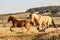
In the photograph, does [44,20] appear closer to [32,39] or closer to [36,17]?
[36,17]

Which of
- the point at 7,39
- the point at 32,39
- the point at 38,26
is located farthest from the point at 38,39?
the point at 38,26

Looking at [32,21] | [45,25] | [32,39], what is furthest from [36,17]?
[32,39]

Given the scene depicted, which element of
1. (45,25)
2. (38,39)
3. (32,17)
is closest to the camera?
(38,39)

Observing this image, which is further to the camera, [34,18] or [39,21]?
[39,21]

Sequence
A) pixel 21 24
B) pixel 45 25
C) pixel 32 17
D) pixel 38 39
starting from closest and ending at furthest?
pixel 38 39, pixel 32 17, pixel 21 24, pixel 45 25

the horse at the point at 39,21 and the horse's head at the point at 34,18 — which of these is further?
the horse at the point at 39,21

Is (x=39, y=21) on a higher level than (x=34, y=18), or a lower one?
lower

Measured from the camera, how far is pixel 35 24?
20984mm

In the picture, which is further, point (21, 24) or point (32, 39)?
point (21, 24)

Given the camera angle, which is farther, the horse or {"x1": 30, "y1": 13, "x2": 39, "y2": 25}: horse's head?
the horse

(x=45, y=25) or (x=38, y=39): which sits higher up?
(x=38, y=39)

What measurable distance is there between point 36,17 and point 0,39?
226 inches

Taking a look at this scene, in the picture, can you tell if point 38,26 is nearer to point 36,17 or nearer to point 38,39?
point 36,17

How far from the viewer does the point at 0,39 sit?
15.4 meters
